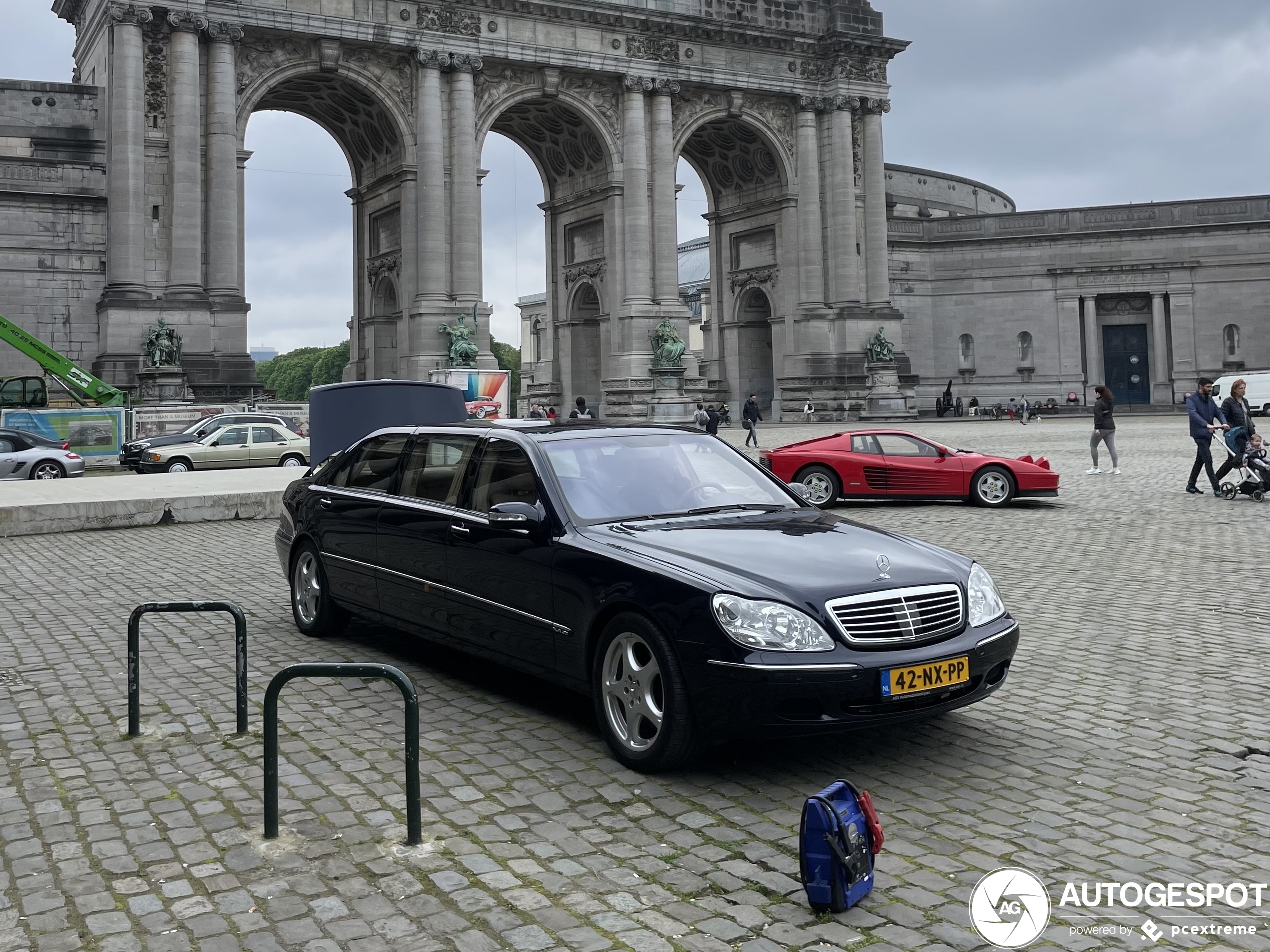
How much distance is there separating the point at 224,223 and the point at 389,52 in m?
9.55

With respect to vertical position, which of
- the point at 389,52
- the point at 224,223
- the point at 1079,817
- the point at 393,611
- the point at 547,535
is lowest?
the point at 1079,817

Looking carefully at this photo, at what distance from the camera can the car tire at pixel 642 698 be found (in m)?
5.27

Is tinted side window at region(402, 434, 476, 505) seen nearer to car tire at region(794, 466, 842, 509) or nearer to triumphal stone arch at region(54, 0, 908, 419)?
car tire at region(794, 466, 842, 509)

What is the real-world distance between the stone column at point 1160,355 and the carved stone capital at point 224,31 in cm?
4744

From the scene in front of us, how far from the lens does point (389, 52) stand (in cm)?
4466

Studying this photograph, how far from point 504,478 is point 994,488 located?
12803 mm

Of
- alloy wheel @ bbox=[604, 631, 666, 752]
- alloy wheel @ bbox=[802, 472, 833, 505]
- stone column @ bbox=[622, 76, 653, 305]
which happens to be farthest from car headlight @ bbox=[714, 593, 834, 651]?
stone column @ bbox=[622, 76, 653, 305]

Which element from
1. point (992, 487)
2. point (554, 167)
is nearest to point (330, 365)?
point (554, 167)

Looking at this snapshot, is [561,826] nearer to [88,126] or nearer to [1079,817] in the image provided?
[1079,817]

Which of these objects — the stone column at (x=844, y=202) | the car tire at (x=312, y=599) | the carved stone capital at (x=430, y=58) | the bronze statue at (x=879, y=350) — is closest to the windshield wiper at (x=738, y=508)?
the car tire at (x=312, y=599)

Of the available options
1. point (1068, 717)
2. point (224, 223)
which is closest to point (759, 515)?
point (1068, 717)

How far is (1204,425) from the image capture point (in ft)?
60.4

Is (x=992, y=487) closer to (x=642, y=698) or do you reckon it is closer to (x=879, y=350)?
(x=642, y=698)

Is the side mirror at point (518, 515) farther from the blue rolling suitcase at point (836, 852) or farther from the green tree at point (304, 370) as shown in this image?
the green tree at point (304, 370)
